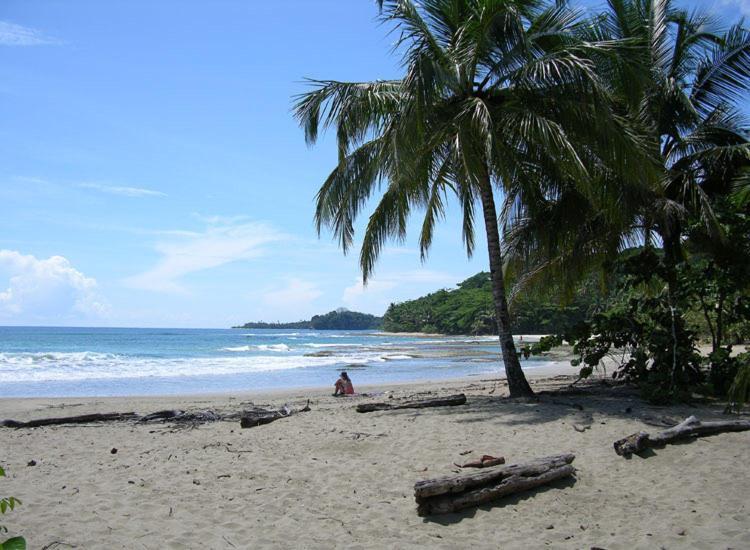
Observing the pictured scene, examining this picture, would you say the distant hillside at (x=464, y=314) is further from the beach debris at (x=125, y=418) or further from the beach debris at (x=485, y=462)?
the beach debris at (x=485, y=462)

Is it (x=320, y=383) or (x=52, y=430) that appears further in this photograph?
(x=320, y=383)

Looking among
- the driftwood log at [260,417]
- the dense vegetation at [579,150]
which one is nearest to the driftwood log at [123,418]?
the driftwood log at [260,417]

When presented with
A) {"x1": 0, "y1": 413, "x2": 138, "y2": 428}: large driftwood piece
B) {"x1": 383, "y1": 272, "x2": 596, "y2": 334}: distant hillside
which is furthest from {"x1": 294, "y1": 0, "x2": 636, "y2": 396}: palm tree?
{"x1": 383, "y1": 272, "x2": 596, "y2": 334}: distant hillside

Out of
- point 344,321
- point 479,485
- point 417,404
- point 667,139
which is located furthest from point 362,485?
point 344,321

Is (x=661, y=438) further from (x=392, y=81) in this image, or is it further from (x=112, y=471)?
(x=392, y=81)

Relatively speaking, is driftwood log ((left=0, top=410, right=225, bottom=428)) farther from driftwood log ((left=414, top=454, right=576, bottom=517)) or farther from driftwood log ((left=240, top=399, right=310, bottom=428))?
driftwood log ((left=414, top=454, right=576, bottom=517))

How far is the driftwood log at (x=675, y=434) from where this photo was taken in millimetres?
5973

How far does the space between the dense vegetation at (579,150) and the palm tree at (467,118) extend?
3 centimetres

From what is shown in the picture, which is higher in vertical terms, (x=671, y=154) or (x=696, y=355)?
(x=671, y=154)

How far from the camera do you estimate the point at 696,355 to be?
30.6 feet

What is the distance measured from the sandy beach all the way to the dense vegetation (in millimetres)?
1940

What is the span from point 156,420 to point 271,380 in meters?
13.1

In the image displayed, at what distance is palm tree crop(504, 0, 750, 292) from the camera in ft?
31.7

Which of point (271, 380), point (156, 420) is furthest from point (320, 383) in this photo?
point (156, 420)
